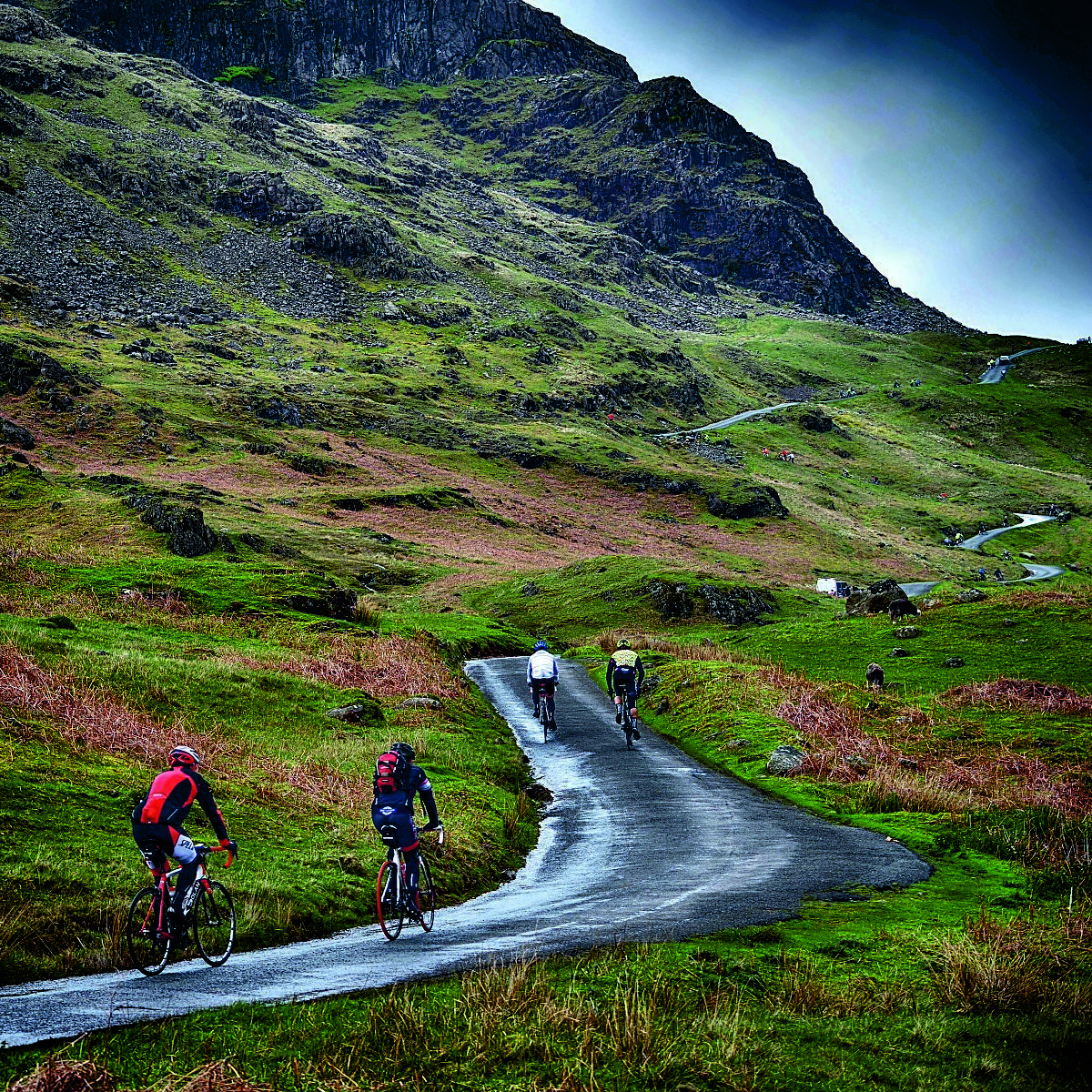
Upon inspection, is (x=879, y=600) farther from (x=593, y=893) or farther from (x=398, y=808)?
(x=398, y=808)

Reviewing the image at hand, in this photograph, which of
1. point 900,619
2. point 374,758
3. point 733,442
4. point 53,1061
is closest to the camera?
point 53,1061

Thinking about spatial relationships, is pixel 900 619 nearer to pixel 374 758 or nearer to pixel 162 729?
pixel 374 758

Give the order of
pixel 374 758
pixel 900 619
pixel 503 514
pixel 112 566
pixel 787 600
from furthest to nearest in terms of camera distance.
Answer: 1. pixel 503 514
2. pixel 787 600
3. pixel 900 619
4. pixel 112 566
5. pixel 374 758

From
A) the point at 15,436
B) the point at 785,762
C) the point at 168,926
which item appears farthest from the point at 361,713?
the point at 15,436

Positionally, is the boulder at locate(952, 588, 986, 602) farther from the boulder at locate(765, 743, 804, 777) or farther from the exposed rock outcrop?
the boulder at locate(765, 743, 804, 777)

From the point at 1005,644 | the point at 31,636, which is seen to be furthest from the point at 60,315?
the point at 1005,644

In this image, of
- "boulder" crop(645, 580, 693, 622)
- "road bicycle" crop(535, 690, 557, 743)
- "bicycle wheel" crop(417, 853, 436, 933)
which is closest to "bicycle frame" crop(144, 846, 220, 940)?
"bicycle wheel" crop(417, 853, 436, 933)

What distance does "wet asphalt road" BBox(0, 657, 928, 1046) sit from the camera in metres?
10.6

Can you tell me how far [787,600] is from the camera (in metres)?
77.6

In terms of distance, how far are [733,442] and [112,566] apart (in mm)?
161896

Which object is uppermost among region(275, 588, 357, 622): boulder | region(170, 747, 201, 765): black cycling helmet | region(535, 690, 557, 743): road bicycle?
region(275, 588, 357, 622): boulder

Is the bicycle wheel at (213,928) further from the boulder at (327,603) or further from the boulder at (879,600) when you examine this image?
the boulder at (879,600)

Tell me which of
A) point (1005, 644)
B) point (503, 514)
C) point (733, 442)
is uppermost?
point (733, 442)

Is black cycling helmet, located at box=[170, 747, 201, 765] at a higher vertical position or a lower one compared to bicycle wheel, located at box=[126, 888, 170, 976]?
higher
